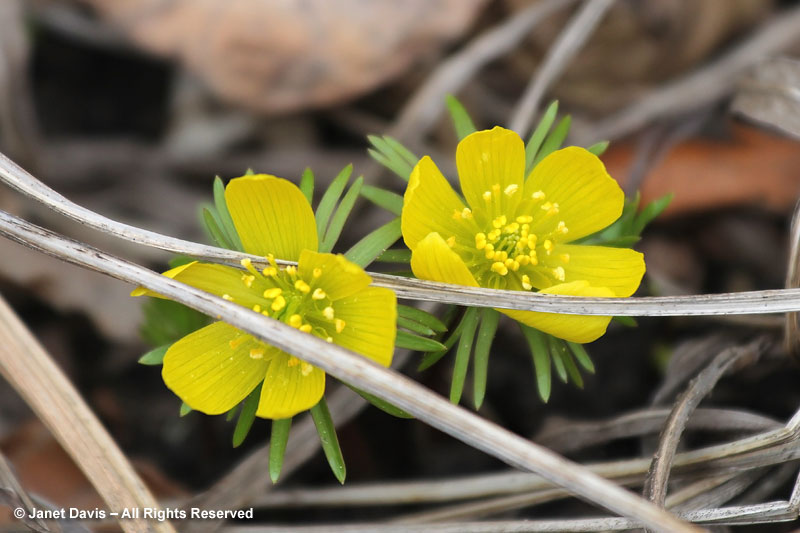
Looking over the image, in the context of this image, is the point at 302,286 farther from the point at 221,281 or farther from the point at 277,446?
the point at 277,446

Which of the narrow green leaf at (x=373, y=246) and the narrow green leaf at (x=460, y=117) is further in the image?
the narrow green leaf at (x=460, y=117)

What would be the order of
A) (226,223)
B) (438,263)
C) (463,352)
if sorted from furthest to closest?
(226,223) < (463,352) < (438,263)

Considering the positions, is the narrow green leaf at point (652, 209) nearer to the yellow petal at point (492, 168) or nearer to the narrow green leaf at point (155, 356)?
the yellow petal at point (492, 168)

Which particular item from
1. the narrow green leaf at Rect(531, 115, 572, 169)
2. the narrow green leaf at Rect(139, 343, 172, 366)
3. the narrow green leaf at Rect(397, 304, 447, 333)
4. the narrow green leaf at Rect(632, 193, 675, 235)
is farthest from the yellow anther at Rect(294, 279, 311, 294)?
the narrow green leaf at Rect(632, 193, 675, 235)

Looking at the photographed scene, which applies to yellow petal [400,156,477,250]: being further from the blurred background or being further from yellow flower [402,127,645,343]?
the blurred background

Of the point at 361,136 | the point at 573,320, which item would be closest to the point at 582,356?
the point at 573,320

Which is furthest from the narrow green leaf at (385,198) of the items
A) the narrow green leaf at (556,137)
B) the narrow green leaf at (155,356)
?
the narrow green leaf at (155,356)
